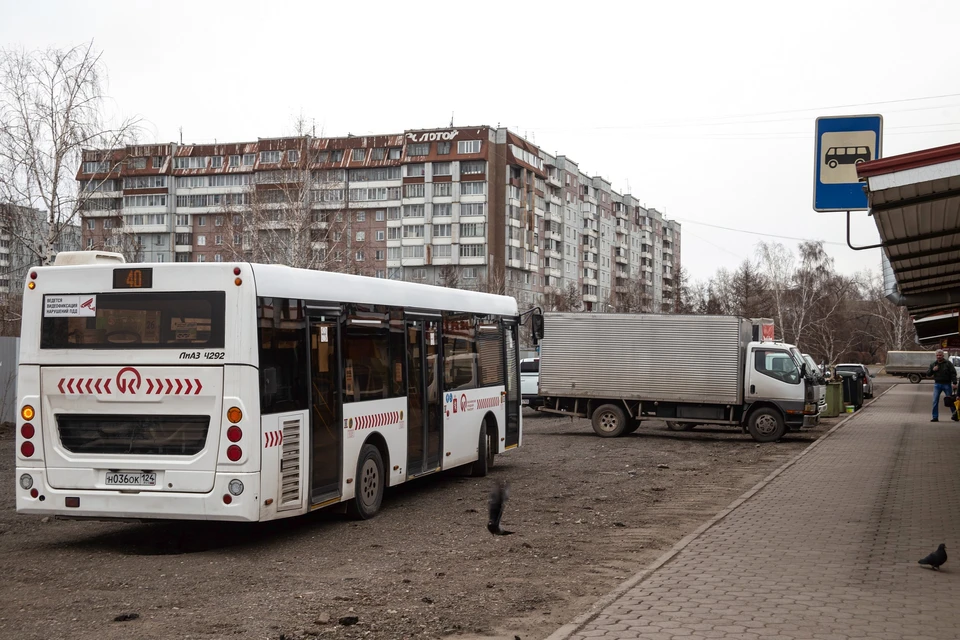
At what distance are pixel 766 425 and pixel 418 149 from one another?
80.3m

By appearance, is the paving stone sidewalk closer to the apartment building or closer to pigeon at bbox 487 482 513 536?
pigeon at bbox 487 482 513 536

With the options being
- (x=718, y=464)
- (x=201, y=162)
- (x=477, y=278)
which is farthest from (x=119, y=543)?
(x=201, y=162)

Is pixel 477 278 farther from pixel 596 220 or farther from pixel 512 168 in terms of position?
pixel 596 220

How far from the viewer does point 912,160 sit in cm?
805

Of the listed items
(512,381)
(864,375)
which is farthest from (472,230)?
(512,381)

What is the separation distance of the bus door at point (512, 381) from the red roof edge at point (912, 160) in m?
9.36

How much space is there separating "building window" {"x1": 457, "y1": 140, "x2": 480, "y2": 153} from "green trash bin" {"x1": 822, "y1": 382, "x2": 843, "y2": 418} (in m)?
68.8

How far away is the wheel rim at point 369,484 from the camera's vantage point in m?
11.9

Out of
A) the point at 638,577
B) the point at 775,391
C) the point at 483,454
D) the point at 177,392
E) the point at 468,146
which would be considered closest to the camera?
the point at 638,577

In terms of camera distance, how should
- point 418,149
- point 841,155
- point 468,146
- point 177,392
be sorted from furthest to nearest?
point 418,149
point 468,146
point 841,155
point 177,392

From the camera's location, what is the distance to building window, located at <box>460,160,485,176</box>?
10044cm

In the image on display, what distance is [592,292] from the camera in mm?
134375

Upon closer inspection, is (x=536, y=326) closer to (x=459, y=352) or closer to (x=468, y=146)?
(x=459, y=352)

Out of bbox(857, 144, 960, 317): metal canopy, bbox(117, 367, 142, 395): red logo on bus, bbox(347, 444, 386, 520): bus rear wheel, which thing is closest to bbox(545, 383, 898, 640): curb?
bbox(857, 144, 960, 317): metal canopy
